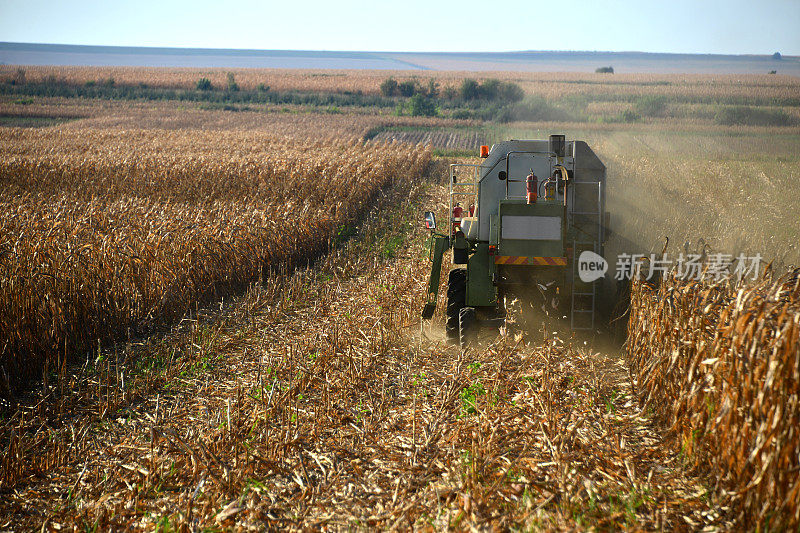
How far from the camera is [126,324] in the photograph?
764 centimetres

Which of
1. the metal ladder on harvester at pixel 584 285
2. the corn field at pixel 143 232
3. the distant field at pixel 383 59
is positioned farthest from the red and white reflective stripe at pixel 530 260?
the distant field at pixel 383 59

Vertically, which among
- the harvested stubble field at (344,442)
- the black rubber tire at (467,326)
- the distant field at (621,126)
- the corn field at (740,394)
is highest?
the distant field at (621,126)

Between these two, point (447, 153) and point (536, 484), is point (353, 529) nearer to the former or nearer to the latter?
point (536, 484)

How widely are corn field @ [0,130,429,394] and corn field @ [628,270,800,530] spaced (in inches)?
206

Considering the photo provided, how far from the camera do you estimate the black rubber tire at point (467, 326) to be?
7172mm

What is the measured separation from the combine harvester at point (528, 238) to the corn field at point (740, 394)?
184 cm

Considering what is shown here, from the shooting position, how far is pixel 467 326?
720cm

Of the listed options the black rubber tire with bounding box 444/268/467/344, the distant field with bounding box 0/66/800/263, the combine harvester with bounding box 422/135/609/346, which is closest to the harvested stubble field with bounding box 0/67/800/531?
the black rubber tire with bounding box 444/268/467/344

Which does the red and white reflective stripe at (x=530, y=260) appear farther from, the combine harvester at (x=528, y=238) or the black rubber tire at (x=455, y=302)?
the black rubber tire at (x=455, y=302)

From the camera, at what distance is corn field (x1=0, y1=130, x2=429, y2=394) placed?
6.83m

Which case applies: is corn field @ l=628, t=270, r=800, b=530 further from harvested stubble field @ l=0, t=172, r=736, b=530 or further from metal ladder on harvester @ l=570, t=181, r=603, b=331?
metal ladder on harvester @ l=570, t=181, r=603, b=331

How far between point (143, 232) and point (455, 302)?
493 cm

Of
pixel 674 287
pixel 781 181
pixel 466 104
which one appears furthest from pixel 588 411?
pixel 466 104

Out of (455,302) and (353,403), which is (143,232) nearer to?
(455,302)
